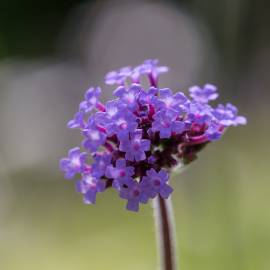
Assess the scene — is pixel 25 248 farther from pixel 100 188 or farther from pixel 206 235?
pixel 100 188

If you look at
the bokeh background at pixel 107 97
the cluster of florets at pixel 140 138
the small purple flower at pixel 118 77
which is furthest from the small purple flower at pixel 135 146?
the bokeh background at pixel 107 97

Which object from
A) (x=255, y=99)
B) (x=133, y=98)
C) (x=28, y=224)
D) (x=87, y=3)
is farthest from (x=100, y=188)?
(x=87, y=3)

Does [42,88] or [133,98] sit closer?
[133,98]

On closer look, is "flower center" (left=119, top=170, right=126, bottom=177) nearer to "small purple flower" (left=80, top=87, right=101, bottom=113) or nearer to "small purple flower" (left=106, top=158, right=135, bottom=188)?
"small purple flower" (left=106, top=158, right=135, bottom=188)

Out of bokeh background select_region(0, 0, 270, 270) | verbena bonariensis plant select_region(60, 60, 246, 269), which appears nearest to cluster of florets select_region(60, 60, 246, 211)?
verbena bonariensis plant select_region(60, 60, 246, 269)

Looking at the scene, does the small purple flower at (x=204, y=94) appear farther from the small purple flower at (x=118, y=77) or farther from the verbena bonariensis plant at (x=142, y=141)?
the small purple flower at (x=118, y=77)

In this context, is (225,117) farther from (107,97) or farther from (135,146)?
(107,97)

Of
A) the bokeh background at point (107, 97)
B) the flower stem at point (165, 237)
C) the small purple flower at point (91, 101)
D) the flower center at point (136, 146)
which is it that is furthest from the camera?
the bokeh background at point (107, 97)
